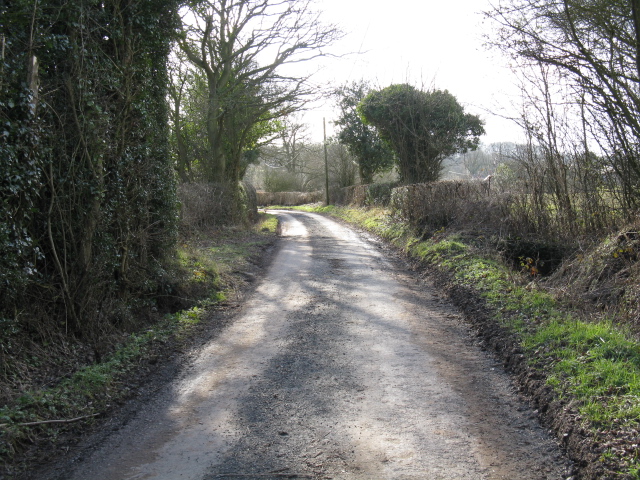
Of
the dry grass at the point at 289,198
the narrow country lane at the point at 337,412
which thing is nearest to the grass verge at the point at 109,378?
the narrow country lane at the point at 337,412

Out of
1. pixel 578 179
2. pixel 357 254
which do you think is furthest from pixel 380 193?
pixel 578 179

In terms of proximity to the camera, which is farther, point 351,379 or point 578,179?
point 578,179

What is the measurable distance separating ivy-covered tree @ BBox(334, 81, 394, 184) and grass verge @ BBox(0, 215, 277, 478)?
27.7m

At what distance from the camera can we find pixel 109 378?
5.41 m

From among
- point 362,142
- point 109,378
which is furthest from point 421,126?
point 109,378

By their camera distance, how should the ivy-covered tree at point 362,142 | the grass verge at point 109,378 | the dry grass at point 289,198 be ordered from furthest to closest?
the dry grass at point 289,198 < the ivy-covered tree at point 362,142 < the grass verge at point 109,378

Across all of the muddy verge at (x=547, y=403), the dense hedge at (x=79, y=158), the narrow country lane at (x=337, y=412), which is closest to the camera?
the muddy verge at (x=547, y=403)

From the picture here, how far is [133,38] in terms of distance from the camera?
7.74m

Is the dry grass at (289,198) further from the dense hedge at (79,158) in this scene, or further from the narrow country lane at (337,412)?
the narrow country lane at (337,412)

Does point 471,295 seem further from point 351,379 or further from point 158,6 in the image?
point 158,6

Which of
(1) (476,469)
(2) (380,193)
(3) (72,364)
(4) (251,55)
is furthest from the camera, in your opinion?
(2) (380,193)

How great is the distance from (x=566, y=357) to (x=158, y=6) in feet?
26.4

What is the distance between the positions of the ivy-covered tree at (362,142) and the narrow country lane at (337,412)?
3001 centimetres

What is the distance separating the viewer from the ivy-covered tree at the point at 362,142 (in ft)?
121
